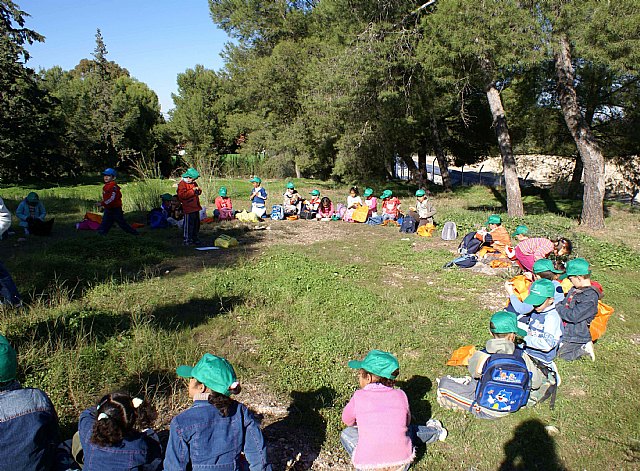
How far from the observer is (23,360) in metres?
4.45

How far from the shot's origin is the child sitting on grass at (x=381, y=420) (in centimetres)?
312

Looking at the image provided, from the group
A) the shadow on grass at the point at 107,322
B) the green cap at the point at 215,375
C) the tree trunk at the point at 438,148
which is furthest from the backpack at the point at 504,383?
the tree trunk at the point at 438,148

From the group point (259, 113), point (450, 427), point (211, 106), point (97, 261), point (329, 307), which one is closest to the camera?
point (450, 427)

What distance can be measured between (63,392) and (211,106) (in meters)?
45.3

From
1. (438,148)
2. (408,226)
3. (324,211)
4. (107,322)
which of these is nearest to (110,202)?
(107,322)

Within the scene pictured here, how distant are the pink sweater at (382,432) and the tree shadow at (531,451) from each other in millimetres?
1025

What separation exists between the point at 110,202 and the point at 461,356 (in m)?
8.38

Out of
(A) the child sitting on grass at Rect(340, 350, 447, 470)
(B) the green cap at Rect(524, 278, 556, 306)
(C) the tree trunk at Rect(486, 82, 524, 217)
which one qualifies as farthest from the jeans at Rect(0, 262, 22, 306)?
(C) the tree trunk at Rect(486, 82, 524, 217)

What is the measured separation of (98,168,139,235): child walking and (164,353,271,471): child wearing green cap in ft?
28.0

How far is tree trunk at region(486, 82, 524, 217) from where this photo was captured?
49.2 feet

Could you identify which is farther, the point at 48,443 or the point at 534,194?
the point at 534,194

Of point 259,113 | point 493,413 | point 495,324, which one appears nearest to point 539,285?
point 495,324

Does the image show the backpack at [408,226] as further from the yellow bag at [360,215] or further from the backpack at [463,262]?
the backpack at [463,262]

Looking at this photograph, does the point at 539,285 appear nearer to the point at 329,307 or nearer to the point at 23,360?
the point at 329,307
